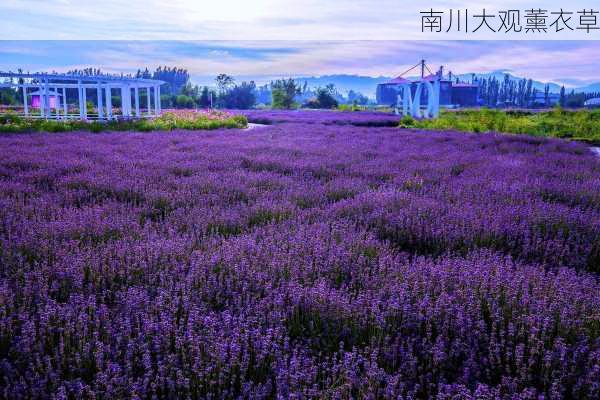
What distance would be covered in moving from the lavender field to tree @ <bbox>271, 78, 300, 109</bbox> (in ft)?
201

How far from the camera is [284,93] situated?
215 ft

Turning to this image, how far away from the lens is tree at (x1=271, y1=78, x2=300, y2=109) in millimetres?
65375

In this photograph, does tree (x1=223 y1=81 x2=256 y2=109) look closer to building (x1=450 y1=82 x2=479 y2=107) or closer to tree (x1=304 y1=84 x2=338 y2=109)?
tree (x1=304 y1=84 x2=338 y2=109)

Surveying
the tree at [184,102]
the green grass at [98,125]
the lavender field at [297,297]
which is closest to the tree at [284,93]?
the tree at [184,102]

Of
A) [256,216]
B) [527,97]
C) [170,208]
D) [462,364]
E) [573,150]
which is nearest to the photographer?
[462,364]

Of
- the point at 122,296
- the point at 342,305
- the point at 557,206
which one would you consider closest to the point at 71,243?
the point at 122,296

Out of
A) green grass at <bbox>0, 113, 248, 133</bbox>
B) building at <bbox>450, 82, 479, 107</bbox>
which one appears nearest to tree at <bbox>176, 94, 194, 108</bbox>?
green grass at <bbox>0, 113, 248, 133</bbox>

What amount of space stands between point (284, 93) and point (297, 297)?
2555 inches

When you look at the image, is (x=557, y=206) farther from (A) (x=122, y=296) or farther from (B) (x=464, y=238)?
(A) (x=122, y=296)

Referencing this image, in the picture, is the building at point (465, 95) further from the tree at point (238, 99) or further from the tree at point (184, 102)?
the tree at point (184, 102)

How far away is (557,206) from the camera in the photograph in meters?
4.57

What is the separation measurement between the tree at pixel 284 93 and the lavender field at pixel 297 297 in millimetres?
61297

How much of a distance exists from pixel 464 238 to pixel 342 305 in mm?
1732

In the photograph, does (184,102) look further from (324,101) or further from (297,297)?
(297,297)
